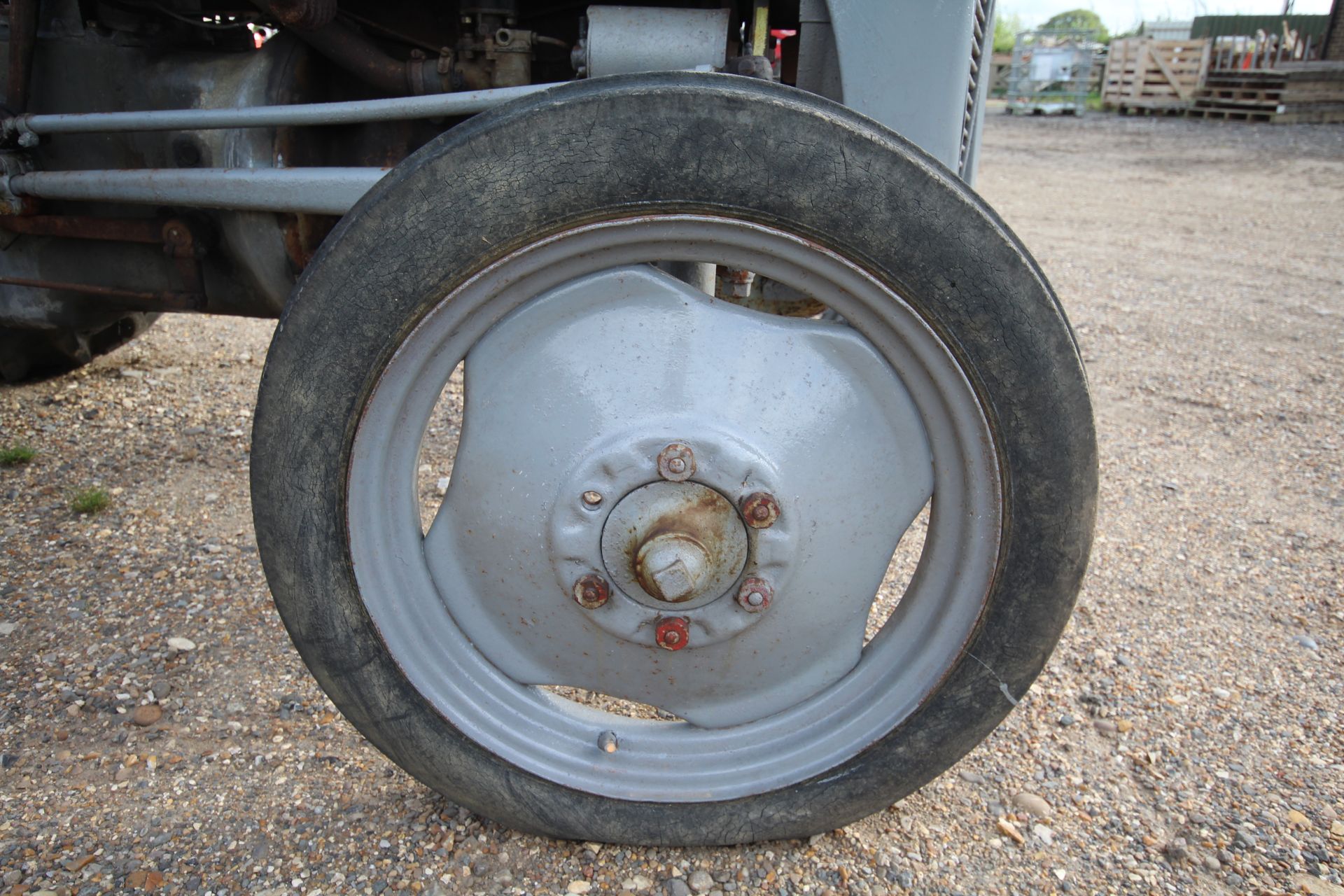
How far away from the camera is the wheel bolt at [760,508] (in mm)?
1382

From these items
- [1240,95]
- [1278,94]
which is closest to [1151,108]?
[1240,95]

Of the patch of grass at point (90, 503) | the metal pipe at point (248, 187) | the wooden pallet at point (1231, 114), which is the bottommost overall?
the patch of grass at point (90, 503)

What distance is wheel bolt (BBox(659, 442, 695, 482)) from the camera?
4.49 ft

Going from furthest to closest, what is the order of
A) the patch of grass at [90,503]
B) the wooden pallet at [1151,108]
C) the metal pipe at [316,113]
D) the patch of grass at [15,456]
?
the wooden pallet at [1151,108] < the patch of grass at [15,456] < the patch of grass at [90,503] < the metal pipe at [316,113]

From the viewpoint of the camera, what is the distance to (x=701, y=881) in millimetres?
1566

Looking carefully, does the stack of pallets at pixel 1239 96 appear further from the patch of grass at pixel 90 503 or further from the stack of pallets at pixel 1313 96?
the patch of grass at pixel 90 503

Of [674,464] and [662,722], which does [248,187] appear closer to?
[674,464]

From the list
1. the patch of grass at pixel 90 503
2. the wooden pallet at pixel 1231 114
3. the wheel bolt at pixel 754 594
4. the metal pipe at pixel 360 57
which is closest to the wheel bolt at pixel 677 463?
the wheel bolt at pixel 754 594

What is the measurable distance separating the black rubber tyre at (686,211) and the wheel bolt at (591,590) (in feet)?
1.06

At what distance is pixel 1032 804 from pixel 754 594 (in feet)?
2.69

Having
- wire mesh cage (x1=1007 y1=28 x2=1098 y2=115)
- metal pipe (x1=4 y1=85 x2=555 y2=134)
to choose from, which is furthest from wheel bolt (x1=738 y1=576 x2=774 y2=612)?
wire mesh cage (x1=1007 y1=28 x2=1098 y2=115)

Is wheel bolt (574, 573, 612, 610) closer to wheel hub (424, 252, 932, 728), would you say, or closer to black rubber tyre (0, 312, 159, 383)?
wheel hub (424, 252, 932, 728)

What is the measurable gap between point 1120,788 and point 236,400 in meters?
3.13

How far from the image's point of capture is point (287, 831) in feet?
5.43
